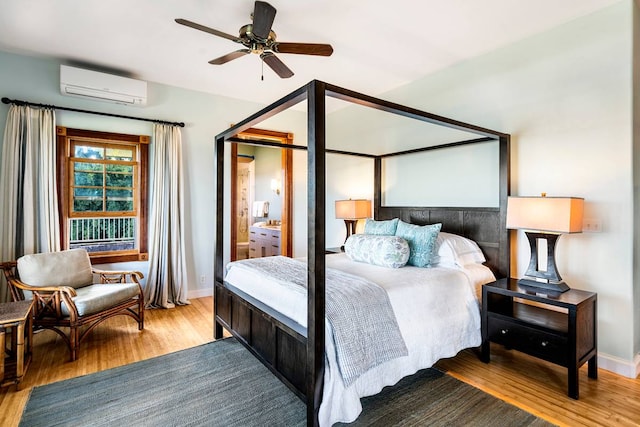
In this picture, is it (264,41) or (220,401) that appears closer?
(220,401)

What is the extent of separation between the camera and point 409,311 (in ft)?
7.45

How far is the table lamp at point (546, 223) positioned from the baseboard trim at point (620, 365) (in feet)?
2.26

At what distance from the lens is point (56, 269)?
10.4 feet

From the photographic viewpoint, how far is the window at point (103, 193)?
149 inches

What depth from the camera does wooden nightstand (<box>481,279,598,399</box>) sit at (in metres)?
2.19

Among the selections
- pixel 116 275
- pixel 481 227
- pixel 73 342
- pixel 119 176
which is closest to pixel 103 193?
pixel 119 176

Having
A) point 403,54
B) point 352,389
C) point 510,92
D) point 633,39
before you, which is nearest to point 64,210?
point 352,389

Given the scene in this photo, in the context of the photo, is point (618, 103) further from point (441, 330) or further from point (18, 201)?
point (18, 201)

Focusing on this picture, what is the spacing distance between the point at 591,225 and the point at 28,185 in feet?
17.2

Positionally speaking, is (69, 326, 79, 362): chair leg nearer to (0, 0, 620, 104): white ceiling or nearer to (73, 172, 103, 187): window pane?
(73, 172, 103, 187): window pane

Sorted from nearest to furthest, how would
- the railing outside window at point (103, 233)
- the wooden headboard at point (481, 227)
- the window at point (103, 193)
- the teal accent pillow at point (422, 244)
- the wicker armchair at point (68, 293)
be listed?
the wicker armchair at point (68, 293)
the teal accent pillow at point (422, 244)
the wooden headboard at point (481, 227)
the window at point (103, 193)
the railing outside window at point (103, 233)

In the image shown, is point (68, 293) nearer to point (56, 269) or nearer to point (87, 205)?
point (56, 269)

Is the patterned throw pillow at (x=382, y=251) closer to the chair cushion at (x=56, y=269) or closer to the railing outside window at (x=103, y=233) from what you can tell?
the chair cushion at (x=56, y=269)

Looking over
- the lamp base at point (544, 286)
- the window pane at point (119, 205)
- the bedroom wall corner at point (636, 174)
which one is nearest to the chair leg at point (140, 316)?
the window pane at point (119, 205)
